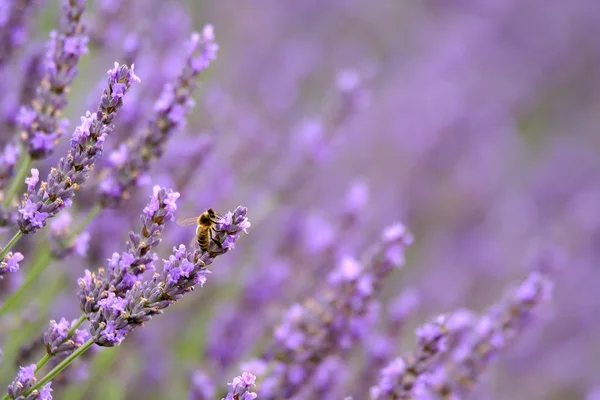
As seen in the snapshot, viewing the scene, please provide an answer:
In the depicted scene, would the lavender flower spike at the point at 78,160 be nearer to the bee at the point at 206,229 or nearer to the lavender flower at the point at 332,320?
the bee at the point at 206,229

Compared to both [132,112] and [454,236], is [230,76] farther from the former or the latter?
[132,112]

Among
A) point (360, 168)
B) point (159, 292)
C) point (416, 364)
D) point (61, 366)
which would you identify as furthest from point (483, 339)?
point (360, 168)

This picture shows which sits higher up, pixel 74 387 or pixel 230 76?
pixel 230 76

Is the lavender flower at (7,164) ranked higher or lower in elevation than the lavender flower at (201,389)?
higher

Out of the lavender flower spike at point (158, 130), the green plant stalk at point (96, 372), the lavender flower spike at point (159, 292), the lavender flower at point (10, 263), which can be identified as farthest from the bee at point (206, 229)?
the green plant stalk at point (96, 372)

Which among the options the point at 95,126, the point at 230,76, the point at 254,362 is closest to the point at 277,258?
the point at 254,362

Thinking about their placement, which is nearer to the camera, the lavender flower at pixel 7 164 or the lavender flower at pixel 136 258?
the lavender flower at pixel 136 258

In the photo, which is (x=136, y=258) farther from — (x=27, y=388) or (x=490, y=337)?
(x=490, y=337)
